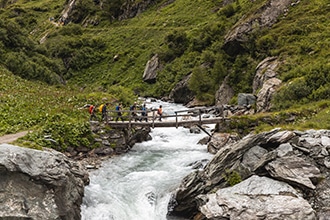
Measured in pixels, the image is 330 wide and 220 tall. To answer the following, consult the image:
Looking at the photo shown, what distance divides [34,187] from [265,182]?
10407 millimetres

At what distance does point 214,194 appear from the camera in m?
15.0

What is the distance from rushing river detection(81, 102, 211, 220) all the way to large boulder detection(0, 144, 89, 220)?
177 cm

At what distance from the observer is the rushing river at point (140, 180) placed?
54.1 ft

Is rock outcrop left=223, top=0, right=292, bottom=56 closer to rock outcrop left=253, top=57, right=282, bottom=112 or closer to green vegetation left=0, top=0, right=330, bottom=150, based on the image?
green vegetation left=0, top=0, right=330, bottom=150

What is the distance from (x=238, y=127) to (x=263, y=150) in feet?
29.7

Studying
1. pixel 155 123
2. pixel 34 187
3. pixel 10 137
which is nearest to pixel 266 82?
pixel 155 123

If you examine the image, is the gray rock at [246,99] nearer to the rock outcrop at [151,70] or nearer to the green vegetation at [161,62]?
the green vegetation at [161,62]

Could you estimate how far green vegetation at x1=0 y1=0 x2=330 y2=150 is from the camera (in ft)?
80.2

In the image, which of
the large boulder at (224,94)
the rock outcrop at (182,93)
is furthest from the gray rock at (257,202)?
the rock outcrop at (182,93)

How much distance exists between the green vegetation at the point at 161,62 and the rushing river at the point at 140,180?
12.9 ft

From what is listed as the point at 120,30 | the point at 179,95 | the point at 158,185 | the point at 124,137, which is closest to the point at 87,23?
the point at 120,30

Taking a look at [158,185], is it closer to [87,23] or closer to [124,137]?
[124,137]

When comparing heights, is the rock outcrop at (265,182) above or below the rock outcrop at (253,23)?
below

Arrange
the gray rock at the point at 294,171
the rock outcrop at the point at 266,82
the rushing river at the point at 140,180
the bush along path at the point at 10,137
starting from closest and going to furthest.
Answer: the gray rock at the point at 294,171 < the rushing river at the point at 140,180 < the bush along path at the point at 10,137 < the rock outcrop at the point at 266,82
